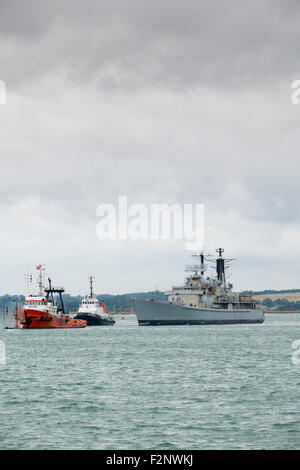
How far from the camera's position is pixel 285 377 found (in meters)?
47.6

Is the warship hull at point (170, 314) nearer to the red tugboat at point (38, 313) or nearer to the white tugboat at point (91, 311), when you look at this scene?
the red tugboat at point (38, 313)

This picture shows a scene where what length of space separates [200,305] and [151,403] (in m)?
119

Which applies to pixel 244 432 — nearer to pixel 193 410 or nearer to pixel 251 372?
pixel 193 410

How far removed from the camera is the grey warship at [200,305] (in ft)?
491

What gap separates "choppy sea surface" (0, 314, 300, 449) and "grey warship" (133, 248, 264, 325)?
283ft

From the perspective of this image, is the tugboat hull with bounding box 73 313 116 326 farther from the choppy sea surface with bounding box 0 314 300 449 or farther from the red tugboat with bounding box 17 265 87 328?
the choppy sea surface with bounding box 0 314 300 449

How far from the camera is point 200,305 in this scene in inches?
6102

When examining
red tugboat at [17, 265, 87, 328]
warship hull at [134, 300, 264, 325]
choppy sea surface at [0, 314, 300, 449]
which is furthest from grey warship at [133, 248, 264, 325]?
choppy sea surface at [0, 314, 300, 449]

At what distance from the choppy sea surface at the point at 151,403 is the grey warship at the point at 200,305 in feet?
283

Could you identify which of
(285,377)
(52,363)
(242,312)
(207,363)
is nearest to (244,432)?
(285,377)

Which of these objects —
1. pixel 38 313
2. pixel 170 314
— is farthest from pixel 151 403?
pixel 170 314

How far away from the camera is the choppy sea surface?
2766 cm

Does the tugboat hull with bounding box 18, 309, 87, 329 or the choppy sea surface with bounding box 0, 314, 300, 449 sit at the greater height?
the tugboat hull with bounding box 18, 309, 87, 329
